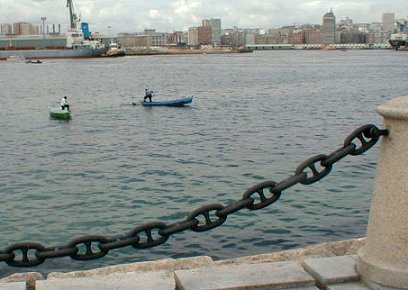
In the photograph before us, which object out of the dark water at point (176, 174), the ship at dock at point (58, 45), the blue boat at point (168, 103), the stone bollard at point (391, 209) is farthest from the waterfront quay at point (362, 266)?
the ship at dock at point (58, 45)

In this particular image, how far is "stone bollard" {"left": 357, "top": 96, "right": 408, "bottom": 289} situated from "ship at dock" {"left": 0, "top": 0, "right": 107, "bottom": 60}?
141 metres

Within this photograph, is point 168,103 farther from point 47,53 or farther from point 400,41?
point 400,41

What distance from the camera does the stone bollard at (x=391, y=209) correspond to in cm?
349

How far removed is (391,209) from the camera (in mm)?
3529

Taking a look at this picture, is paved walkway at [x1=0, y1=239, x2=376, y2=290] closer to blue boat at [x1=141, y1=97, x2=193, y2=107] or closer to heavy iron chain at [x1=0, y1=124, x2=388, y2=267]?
heavy iron chain at [x1=0, y1=124, x2=388, y2=267]

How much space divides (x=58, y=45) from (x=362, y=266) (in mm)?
149845

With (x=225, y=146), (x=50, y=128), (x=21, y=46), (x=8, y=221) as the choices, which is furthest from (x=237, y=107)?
(x=21, y=46)

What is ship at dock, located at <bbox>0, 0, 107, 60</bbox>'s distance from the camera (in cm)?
14162

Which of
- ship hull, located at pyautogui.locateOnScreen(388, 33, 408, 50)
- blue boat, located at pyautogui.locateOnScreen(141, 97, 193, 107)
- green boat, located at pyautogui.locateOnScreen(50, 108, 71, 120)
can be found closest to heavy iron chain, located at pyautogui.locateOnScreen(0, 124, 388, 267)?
green boat, located at pyautogui.locateOnScreen(50, 108, 71, 120)

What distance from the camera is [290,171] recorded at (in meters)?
16.8

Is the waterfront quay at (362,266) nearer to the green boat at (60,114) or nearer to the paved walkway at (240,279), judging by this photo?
the paved walkway at (240,279)

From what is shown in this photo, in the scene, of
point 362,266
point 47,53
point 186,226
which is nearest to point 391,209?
point 362,266

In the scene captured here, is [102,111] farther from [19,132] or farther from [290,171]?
[290,171]

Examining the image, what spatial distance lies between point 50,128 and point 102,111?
803cm
